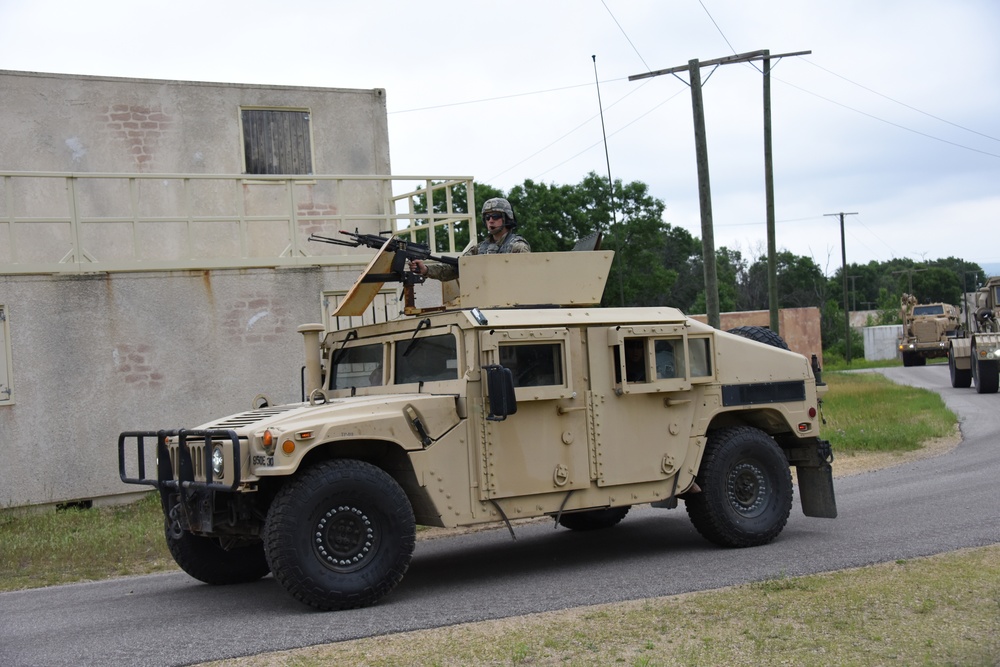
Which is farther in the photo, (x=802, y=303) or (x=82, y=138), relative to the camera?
(x=802, y=303)

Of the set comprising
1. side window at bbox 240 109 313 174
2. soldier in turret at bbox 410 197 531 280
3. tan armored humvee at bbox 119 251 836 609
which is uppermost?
side window at bbox 240 109 313 174

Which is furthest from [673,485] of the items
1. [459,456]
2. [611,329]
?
[459,456]

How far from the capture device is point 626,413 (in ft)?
27.9

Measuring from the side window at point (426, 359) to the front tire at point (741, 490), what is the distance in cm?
230

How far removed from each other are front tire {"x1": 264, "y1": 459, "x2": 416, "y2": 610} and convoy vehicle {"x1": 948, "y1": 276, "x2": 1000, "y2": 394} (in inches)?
798

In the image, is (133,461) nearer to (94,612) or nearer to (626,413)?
(94,612)

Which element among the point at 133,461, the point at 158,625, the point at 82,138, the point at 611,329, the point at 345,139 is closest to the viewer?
the point at 158,625

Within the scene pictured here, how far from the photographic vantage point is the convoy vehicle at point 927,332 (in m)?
42.9

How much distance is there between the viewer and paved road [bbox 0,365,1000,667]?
22.0 ft

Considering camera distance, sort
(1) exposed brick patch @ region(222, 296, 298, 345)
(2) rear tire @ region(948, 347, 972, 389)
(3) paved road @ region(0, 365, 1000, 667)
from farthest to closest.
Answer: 1. (2) rear tire @ region(948, 347, 972, 389)
2. (1) exposed brick patch @ region(222, 296, 298, 345)
3. (3) paved road @ region(0, 365, 1000, 667)

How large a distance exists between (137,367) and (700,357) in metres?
7.25

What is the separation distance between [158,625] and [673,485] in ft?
12.6

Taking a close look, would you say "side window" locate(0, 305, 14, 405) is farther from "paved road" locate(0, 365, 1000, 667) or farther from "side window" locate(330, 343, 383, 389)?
"side window" locate(330, 343, 383, 389)

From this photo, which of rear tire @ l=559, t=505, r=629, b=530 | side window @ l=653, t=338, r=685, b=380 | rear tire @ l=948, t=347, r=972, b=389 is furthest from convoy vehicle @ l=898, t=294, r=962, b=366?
side window @ l=653, t=338, r=685, b=380
